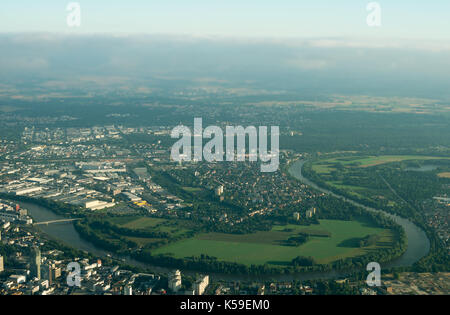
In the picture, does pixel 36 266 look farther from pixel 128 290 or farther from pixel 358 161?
pixel 358 161

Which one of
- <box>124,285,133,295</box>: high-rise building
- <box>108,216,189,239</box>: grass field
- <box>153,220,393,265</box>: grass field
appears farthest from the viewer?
<box>108,216,189,239</box>: grass field

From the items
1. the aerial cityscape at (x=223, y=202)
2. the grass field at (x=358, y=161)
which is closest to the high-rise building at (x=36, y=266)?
the aerial cityscape at (x=223, y=202)

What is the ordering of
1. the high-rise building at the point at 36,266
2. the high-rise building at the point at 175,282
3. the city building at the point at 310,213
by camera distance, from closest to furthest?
the high-rise building at the point at 175,282
the high-rise building at the point at 36,266
the city building at the point at 310,213

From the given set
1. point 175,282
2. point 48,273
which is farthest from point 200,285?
point 48,273

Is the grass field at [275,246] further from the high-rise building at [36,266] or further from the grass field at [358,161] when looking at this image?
the grass field at [358,161]

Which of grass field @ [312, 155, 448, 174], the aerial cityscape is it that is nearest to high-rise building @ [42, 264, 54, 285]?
the aerial cityscape

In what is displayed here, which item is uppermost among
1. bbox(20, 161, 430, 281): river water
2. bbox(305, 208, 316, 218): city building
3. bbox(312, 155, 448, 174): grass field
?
bbox(312, 155, 448, 174): grass field

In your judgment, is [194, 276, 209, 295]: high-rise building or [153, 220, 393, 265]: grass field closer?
[194, 276, 209, 295]: high-rise building

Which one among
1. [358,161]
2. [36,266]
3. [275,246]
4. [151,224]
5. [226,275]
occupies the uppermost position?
[358,161]

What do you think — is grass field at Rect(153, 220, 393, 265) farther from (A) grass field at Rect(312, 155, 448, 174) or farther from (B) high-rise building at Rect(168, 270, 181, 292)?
(A) grass field at Rect(312, 155, 448, 174)
